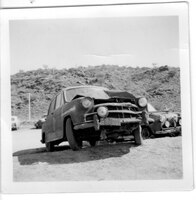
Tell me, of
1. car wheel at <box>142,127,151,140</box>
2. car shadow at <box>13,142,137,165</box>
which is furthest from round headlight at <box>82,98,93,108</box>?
car wheel at <box>142,127,151,140</box>

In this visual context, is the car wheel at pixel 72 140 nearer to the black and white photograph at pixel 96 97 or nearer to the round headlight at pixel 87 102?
the black and white photograph at pixel 96 97

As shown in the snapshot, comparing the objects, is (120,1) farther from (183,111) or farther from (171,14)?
(183,111)

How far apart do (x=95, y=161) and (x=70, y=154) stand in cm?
15

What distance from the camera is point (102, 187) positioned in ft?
6.14

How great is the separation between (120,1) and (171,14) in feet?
0.99

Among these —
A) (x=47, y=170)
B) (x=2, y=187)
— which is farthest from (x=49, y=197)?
(x=2, y=187)

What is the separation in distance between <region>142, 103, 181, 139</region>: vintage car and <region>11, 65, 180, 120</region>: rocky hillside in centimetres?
4

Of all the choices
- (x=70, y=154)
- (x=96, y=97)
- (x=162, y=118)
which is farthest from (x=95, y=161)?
(x=162, y=118)

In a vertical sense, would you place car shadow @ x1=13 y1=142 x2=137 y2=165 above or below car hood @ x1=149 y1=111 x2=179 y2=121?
below

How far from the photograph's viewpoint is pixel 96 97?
1.89 meters

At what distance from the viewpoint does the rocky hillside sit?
1.92 metres

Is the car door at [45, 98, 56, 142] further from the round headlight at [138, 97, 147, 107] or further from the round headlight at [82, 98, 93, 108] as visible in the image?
the round headlight at [138, 97, 147, 107]

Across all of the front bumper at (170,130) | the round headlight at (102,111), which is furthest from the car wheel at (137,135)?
the round headlight at (102,111)

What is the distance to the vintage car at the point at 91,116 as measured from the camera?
187cm
